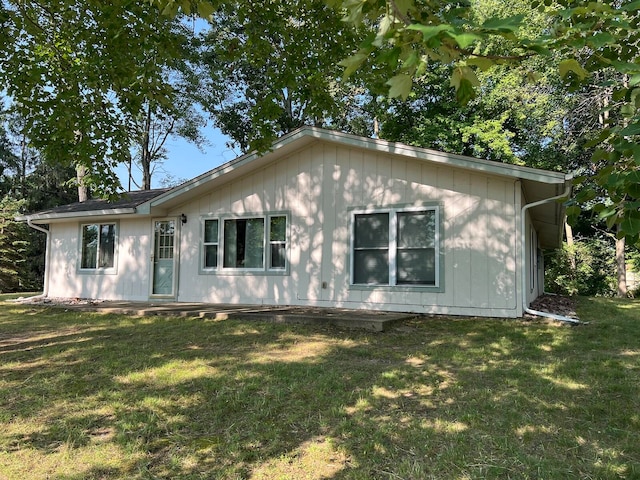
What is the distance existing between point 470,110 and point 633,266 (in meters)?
9.56

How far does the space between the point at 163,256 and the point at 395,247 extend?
6009 mm

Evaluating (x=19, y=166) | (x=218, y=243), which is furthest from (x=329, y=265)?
(x=19, y=166)

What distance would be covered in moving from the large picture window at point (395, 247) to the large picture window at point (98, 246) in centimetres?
687

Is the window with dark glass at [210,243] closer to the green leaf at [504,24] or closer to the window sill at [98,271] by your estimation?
the window sill at [98,271]

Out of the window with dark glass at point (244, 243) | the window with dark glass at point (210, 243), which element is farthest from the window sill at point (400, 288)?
the window with dark glass at point (210, 243)

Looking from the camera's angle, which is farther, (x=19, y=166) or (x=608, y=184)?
(x=19, y=166)

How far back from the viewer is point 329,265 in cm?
926

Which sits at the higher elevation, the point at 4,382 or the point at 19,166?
the point at 19,166

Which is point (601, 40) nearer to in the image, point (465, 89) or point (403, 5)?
point (465, 89)

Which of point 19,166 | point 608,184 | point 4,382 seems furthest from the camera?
point 19,166

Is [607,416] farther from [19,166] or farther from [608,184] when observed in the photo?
[19,166]


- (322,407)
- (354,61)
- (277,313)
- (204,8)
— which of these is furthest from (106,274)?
(354,61)

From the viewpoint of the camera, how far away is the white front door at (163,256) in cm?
Answer: 1116

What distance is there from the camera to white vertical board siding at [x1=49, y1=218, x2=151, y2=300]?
1138cm
